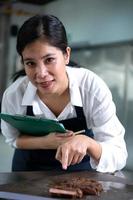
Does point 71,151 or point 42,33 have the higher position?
point 42,33

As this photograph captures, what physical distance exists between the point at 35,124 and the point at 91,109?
0.27 m

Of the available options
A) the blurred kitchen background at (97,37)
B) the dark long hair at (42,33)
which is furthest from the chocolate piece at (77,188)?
the blurred kitchen background at (97,37)

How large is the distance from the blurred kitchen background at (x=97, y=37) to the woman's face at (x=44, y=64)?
2.35 metres

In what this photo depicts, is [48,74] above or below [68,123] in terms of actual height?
above

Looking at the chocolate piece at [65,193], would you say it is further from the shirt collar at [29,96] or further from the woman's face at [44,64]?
the shirt collar at [29,96]

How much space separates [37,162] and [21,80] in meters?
0.32

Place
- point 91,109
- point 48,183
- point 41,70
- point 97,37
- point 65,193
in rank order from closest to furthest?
1. point 65,193
2. point 48,183
3. point 41,70
4. point 91,109
5. point 97,37

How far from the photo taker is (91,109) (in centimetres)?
129

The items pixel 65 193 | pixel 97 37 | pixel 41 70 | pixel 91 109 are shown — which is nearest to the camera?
pixel 65 193

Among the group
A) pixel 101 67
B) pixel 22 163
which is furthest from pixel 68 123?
pixel 101 67

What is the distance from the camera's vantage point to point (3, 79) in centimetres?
448

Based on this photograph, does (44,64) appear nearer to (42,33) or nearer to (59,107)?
(42,33)

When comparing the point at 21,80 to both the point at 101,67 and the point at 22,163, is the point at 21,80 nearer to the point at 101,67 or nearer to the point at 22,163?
the point at 22,163

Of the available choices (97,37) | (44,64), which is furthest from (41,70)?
(97,37)
